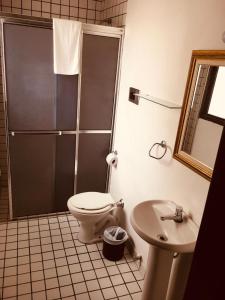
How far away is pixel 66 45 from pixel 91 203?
149cm

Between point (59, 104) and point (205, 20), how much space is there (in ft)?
5.11

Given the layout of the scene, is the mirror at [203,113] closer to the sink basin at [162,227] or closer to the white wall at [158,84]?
the white wall at [158,84]

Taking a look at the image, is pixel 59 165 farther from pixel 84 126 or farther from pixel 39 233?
pixel 39 233

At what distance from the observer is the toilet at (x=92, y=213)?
2383mm

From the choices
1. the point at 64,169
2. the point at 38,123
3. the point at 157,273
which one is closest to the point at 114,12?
the point at 38,123

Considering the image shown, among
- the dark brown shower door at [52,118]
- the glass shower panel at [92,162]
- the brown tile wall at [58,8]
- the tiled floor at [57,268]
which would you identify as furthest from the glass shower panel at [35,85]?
the tiled floor at [57,268]

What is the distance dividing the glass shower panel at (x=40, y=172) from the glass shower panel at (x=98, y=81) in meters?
0.33

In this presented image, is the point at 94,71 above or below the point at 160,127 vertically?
above

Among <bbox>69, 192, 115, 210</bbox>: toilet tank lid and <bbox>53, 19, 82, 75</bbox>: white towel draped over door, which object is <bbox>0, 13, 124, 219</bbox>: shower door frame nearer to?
<bbox>53, 19, 82, 75</bbox>: white towel draped over door

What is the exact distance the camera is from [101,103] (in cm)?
268

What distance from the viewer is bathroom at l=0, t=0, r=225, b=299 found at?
5.00 ft

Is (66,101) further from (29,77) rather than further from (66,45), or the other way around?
(66,45)

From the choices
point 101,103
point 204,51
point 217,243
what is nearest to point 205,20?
point 204,51

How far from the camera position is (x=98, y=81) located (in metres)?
2.60
